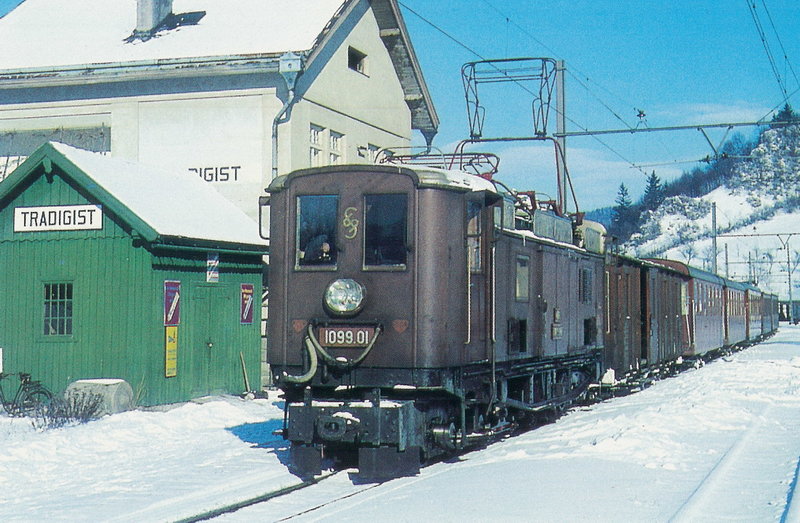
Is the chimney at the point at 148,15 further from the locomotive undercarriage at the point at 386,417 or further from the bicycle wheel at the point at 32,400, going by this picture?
the locomotive undercarriage at the point at 386,417

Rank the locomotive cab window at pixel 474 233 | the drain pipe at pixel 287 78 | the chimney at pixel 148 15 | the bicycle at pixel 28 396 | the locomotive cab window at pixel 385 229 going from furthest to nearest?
the chimney at pixel 148 15 → the drain pipe at pixel 287 78 → the bicycle at pixel 28 396 → the locomotive cab window at pixel 474 233 → the locomotive cab window at pixel 385 229

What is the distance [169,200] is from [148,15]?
7797 millimetres

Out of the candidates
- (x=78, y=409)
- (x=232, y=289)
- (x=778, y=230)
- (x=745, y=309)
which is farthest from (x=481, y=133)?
(x=778, y=230)

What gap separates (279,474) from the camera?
35.8 ft

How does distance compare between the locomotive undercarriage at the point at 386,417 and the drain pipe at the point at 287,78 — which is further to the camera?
the drain pipe at the point at 287,78

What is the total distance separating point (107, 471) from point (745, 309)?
3883cm

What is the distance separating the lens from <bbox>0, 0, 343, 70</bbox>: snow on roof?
23.3 m

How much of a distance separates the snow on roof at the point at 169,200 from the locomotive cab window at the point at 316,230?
5981mm

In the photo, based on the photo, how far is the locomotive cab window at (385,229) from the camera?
423 inches

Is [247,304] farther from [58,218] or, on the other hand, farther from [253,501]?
[253,501]

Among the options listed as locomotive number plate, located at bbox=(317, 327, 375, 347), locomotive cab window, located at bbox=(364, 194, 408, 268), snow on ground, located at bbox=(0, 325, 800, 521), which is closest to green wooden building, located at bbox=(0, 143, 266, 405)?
snow on ground, located at bbox=(0, 325, 800, 521)

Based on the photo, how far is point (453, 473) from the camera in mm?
10625

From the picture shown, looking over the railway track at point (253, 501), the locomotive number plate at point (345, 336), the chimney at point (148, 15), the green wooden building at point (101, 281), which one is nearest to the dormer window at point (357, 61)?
the chimney at point (148, 15)

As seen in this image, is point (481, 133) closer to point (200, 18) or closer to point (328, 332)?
point (200, 18)
